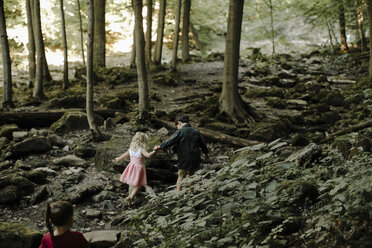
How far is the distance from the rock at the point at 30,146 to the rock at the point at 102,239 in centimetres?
453

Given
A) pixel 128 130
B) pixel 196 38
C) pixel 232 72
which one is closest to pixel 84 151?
pixel 128 130

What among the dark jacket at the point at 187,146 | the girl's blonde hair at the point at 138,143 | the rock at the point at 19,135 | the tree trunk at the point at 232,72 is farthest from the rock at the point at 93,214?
the tree trunk at the point at 232,72

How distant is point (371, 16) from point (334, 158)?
12085mm

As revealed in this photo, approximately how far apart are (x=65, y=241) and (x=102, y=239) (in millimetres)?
1405

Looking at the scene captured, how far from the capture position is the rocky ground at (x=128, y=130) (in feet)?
21.0

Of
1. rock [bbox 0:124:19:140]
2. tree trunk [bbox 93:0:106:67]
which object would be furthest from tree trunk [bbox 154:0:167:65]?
rock [bbox 0:124:19:140]

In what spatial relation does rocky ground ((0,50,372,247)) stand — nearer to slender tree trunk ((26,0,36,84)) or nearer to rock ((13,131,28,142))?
rock ((13,131,28,142))

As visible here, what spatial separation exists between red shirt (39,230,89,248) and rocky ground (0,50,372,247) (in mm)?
1407

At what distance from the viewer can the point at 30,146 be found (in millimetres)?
8422

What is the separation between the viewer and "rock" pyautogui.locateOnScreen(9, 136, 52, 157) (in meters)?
8.19

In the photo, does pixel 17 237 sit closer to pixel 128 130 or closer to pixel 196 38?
pixel 128 130

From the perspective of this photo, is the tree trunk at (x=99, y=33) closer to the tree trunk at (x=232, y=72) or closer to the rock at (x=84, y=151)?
the tree trunk at (x=232, y=72)

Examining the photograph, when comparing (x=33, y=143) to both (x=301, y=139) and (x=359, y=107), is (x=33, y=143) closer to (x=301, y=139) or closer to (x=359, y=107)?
(x=301, y=139)

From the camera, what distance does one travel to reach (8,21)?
20156mm
